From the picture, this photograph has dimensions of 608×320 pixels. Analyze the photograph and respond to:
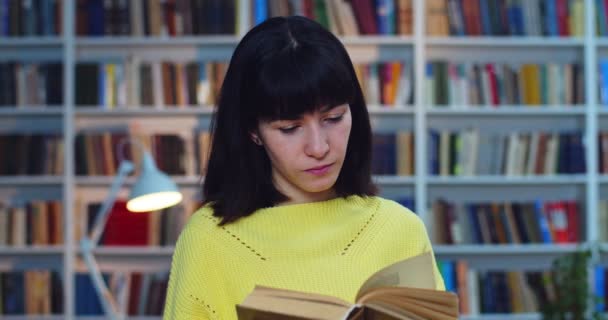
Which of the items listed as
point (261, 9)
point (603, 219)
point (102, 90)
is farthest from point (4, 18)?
point (603, 219)

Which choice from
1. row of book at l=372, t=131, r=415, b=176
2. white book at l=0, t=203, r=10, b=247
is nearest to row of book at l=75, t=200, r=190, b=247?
white book at l=0, t=203, r=10, b=247

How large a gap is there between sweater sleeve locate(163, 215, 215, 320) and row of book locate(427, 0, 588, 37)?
11.9 feet

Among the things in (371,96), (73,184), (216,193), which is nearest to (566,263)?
(371,96)

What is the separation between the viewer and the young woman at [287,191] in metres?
1.33

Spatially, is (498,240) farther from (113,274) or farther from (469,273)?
(113,274)

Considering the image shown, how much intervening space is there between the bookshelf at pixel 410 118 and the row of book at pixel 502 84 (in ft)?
0.14

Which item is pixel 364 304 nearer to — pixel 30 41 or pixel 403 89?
pixel 403 89

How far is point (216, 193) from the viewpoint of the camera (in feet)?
4.85

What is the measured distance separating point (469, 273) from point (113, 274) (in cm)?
175

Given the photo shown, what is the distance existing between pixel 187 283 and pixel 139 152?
345 centimetres

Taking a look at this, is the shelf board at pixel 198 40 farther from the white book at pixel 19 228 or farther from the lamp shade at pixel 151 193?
the lamp shade at pixel 151 193

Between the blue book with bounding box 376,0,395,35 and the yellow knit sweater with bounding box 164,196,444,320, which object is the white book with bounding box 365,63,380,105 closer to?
the blue book with bounding box 376,0,395,35

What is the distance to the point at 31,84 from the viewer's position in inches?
190

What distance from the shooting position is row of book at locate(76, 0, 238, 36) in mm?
4820
